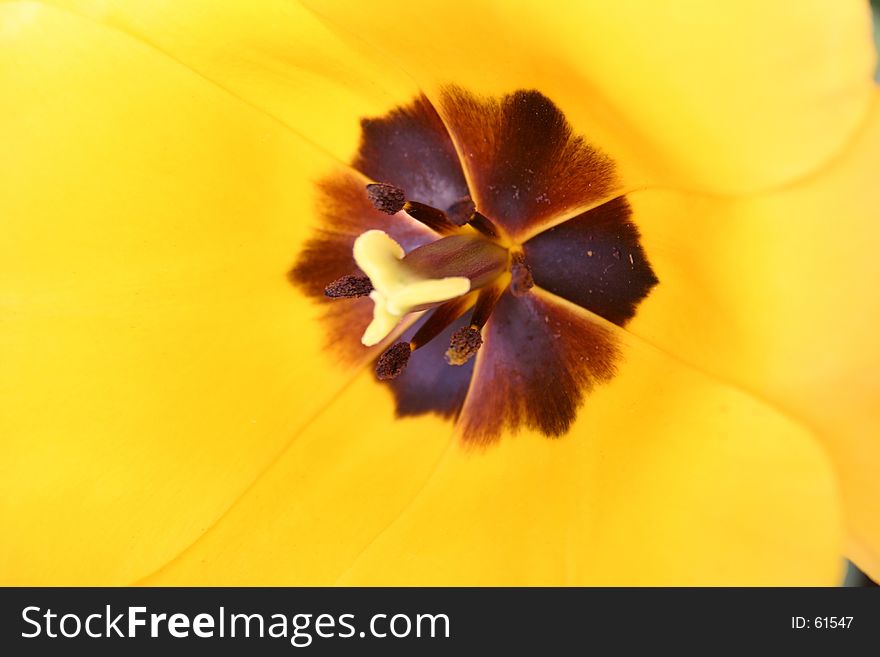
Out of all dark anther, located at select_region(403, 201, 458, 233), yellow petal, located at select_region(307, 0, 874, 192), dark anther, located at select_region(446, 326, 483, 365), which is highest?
dark anther, located at select_region(403, 201, 458, 233)

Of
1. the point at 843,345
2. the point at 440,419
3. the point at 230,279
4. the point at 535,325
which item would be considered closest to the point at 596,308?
the point at 535,325

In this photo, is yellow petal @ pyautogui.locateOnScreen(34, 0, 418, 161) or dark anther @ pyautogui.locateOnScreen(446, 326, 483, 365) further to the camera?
dark anther @ pyautogui.locateOnScreen(446, 326, 483, 365)

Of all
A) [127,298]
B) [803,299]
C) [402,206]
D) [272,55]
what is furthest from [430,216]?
[803,299]

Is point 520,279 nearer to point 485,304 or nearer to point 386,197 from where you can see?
point 485,304

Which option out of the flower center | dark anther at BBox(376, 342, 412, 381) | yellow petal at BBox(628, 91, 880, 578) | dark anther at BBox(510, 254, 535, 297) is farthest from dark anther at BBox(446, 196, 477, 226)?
yellow petal at BBox(628, 91, 880, 578)

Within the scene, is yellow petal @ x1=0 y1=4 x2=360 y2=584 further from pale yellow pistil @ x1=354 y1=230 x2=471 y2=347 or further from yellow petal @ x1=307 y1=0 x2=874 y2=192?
yellow petal @ x1=307 y1=0 x2=874 y2=192

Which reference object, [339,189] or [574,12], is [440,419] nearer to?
[339,189]
